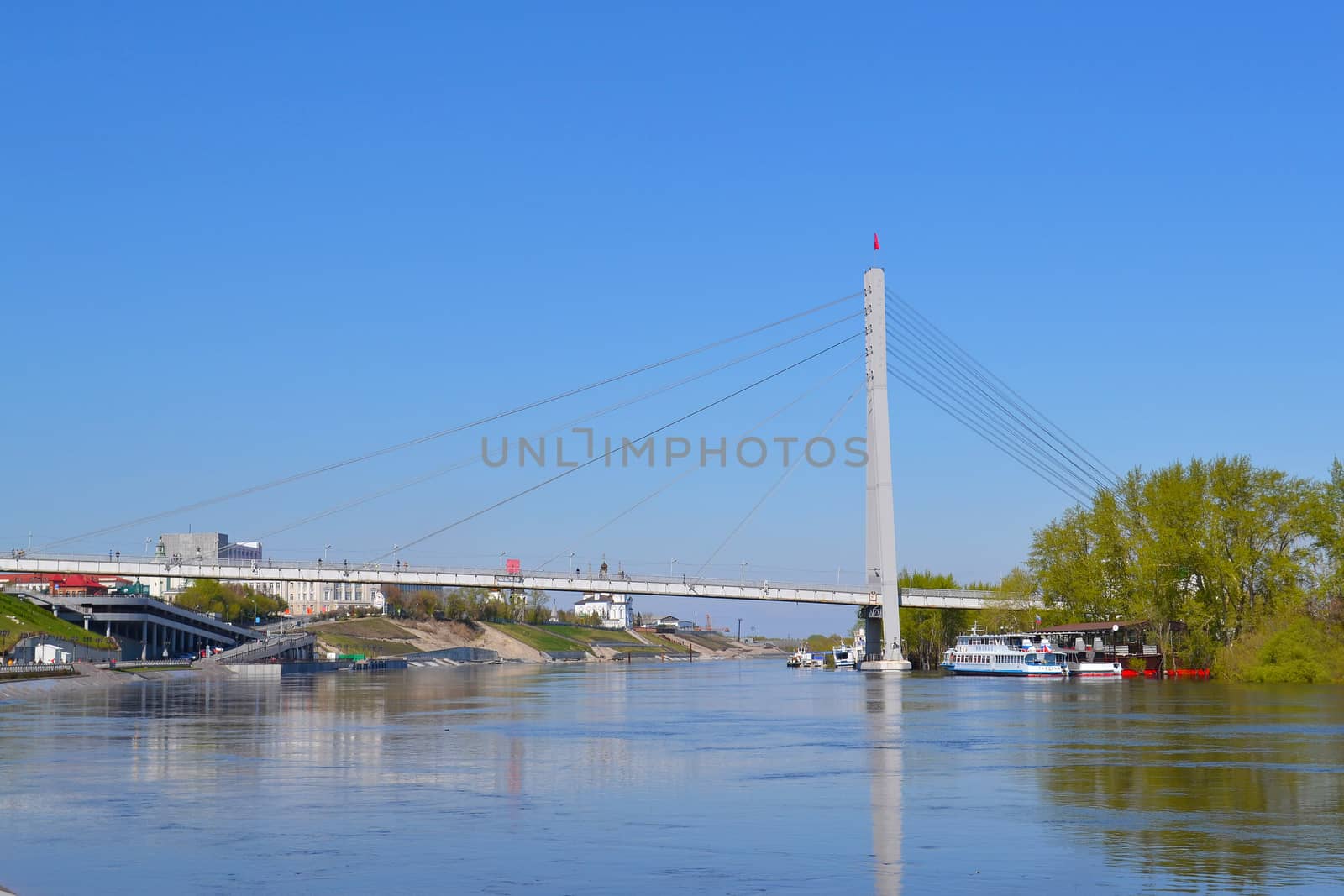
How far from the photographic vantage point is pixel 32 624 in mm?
114250

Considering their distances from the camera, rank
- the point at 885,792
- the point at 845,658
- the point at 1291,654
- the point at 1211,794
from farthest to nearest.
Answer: the point at 845,658, the point at 1291,654, the point at 885,792, the point at 1211,794

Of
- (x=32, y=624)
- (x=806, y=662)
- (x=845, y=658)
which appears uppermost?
(x=32, y=624)

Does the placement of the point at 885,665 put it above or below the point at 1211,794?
below

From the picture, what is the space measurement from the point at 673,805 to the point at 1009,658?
308 feet

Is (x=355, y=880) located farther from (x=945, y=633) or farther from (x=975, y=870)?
(x=945, y=633)

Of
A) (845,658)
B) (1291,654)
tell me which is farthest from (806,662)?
(1291,654)

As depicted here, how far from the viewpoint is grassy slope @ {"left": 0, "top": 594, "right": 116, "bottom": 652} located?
352 ft

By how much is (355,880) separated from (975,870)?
809cm

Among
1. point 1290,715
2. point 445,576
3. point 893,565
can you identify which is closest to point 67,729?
point 1290,715

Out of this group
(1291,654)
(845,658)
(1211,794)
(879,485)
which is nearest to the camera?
(1211,794)

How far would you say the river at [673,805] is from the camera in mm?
17906

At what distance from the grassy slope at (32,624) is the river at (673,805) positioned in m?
61.6

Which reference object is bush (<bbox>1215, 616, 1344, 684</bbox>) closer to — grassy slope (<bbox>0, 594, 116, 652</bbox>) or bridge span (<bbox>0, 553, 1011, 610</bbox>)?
bridge span (<bbox>0, 553, 1011, 610</bbox>)

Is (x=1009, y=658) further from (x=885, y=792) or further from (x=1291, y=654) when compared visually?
(x=885, y=792)
